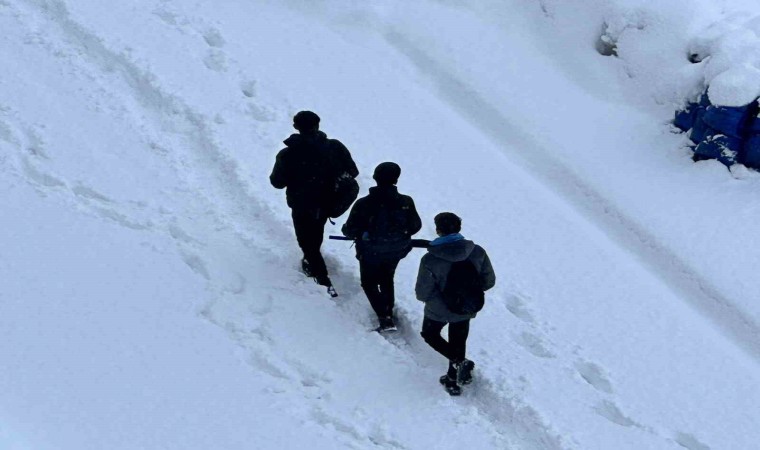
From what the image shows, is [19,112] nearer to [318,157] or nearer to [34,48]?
[34,48]

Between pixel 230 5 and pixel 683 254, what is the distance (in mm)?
7305

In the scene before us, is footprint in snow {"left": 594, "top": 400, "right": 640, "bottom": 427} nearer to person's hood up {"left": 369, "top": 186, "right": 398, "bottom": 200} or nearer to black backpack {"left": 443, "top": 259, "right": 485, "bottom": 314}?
black backpack {"left": 443, "top": 259, "right": 485, "bottom": 314}

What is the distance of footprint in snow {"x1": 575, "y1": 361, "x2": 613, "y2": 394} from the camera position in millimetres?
6539

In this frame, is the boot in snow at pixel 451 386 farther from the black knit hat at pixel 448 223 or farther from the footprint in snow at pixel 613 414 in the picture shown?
the black knit hat at pixel 448 223

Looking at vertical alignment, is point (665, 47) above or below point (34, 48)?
above

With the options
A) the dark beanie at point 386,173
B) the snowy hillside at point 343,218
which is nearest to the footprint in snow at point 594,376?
the snowy hillside at point 343,218

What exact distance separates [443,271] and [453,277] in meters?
0.08

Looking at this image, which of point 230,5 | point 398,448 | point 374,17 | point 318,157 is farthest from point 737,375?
point 230,5

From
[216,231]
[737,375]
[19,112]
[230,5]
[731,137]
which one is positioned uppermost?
[731,137]

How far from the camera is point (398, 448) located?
5.61 m

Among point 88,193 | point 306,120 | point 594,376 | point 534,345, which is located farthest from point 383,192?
point 88,193

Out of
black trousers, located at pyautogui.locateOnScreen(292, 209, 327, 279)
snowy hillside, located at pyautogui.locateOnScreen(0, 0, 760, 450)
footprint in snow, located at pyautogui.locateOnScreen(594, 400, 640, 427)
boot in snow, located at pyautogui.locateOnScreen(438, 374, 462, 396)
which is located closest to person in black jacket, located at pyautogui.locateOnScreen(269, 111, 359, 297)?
black trousers, located at pyautogui.locateOnScreen(292, 209, 327, 279)

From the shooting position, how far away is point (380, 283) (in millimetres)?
6461

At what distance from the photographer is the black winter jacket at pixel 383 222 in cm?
600
